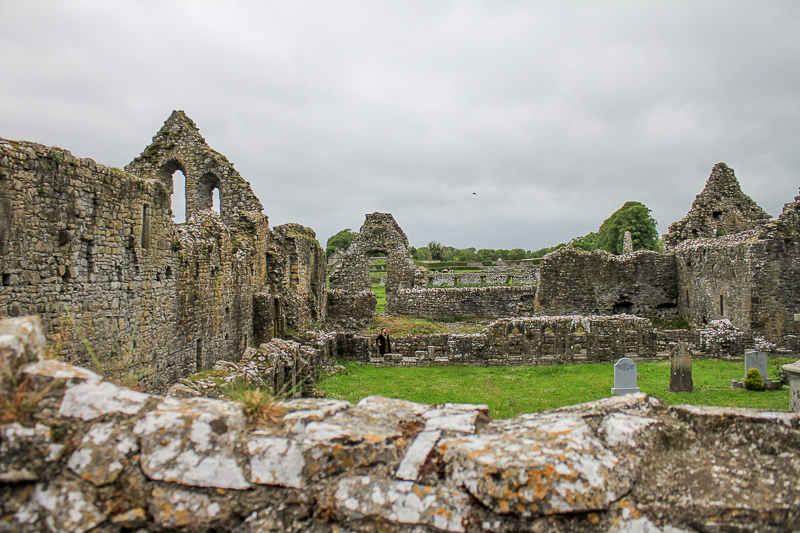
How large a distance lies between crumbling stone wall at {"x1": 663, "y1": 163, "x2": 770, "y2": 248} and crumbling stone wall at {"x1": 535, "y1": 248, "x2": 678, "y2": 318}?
2540 millimetres

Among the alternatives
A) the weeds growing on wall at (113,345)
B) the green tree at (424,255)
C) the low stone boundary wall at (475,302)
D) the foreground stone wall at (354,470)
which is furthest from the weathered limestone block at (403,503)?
the green tree at (424,255)

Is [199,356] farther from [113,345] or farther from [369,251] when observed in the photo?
[369,251]

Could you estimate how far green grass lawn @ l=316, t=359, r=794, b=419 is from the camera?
9.98m

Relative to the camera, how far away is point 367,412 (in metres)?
2.86

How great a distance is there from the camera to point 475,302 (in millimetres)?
25453

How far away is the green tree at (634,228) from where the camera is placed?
58359 mm

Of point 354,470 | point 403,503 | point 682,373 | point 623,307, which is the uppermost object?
point 354,470

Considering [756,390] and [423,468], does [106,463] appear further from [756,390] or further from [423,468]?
[756,390]

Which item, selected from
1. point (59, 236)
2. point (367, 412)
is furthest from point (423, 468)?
point (59, 236)

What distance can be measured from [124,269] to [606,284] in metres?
20.1

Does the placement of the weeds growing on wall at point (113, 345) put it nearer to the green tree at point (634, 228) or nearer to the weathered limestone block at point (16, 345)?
the weathered limestone block at point (16, 345)

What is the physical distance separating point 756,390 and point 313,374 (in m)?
9.90

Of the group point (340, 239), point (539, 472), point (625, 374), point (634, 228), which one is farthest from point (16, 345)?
point (340, 239)

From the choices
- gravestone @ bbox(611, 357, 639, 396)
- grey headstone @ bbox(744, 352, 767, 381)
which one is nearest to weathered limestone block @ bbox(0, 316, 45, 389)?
gravestone @ bbox(611, 357, 639, 396)
